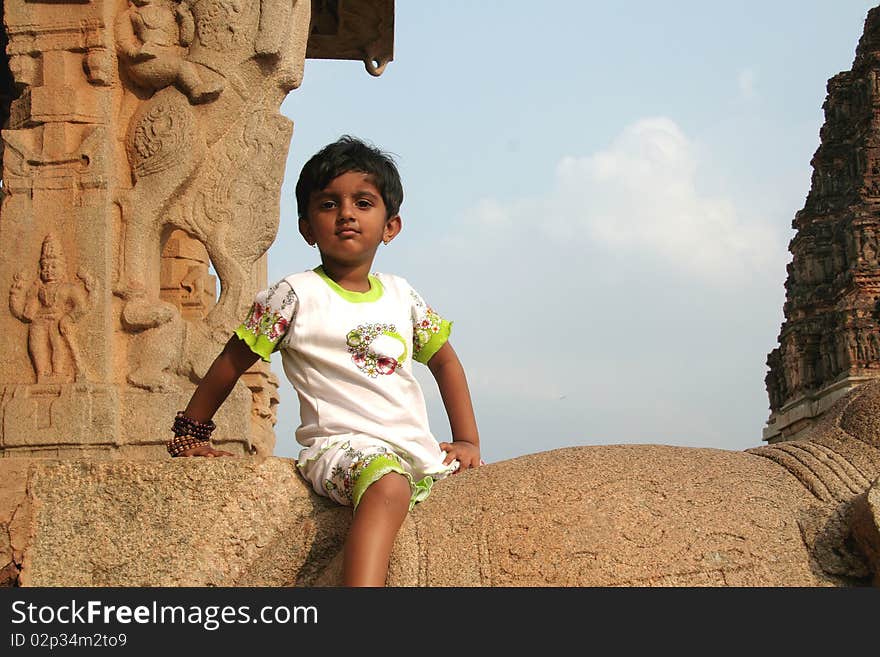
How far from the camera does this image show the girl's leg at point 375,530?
9.41ft

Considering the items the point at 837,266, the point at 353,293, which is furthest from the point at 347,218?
the point at 837,266

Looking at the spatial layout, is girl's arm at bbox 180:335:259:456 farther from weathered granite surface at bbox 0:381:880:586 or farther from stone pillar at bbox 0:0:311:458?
stone pillar at bbox 0:0:311:458

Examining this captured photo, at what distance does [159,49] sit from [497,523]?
4598 millimetres

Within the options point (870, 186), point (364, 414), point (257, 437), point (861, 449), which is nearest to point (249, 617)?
point (364, 414)

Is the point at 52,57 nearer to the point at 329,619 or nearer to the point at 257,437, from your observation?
the point at 257,437

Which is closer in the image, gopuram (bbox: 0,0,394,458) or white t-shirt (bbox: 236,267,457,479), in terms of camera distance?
white t-shirt (bbox: 236,267,457,479)

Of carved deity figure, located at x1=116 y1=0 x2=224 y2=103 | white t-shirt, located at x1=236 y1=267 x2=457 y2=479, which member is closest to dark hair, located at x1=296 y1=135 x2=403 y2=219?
white t-shirt, located at x1=236 y1=267 x2=457 y2=479

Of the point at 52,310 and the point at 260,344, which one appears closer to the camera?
the point at 260,344

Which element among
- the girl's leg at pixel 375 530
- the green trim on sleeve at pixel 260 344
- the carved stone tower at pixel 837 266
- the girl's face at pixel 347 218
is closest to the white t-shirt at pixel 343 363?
the green trim on sleeve at pixel 260 344

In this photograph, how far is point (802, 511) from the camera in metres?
3.13

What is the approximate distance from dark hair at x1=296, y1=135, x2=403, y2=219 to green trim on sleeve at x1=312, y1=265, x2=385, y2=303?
0.19 meters

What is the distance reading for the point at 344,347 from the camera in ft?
10.7

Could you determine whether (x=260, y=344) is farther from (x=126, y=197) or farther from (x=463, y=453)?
(x=126, y=197)

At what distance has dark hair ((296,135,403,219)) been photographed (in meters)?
3.31
